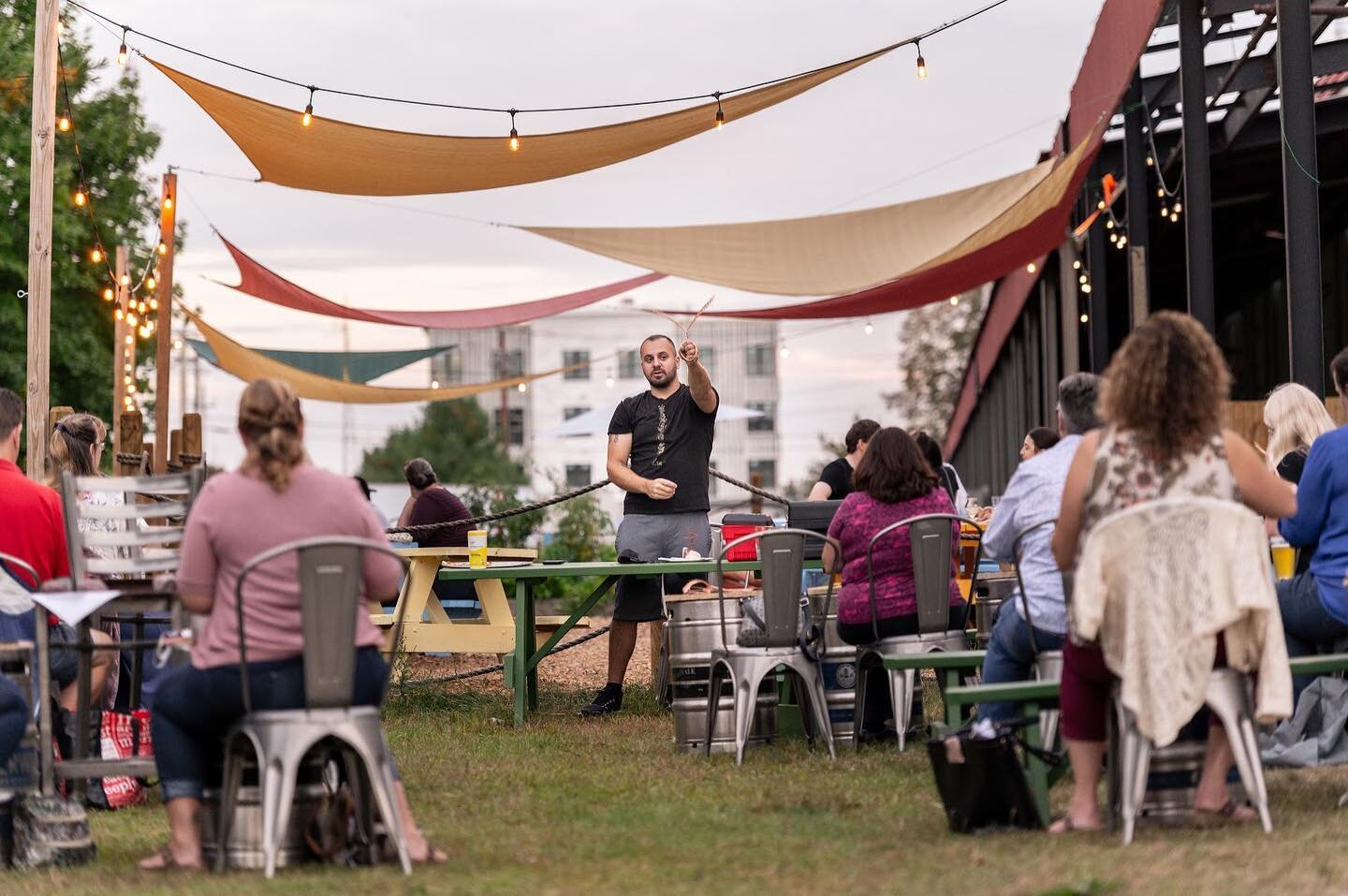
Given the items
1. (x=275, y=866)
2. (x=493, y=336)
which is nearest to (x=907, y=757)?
(x=275, y=866)

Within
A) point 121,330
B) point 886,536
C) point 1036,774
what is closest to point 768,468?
point 121,330

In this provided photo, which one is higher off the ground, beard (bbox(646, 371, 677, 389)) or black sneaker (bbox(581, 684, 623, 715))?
beard (bbox(646, 371, 677, 389))

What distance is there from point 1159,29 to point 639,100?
17.7 feet

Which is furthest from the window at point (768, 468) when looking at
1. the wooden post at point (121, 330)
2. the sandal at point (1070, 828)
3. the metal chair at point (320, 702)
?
the metal chair at point (320, 702)

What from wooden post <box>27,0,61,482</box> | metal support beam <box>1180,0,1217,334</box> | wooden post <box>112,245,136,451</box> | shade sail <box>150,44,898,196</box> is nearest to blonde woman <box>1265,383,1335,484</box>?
shade sail <box>150,44,898,196</box>

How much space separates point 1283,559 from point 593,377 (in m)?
61.3

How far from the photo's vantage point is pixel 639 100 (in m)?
8.17

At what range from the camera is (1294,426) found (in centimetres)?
564

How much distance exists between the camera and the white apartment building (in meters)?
64.9

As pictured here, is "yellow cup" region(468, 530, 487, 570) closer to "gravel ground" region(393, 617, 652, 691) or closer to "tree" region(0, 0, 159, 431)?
"gravel ground" region(393, 617, 652, 691)

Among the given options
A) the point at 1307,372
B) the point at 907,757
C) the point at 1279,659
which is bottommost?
the point at 907,757

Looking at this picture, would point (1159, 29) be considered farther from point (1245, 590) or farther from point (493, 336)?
point (493, 336)

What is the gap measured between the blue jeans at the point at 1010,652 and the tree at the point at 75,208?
20893 millimetres

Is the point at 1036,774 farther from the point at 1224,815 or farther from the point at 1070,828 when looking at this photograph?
the point at 1224,815
